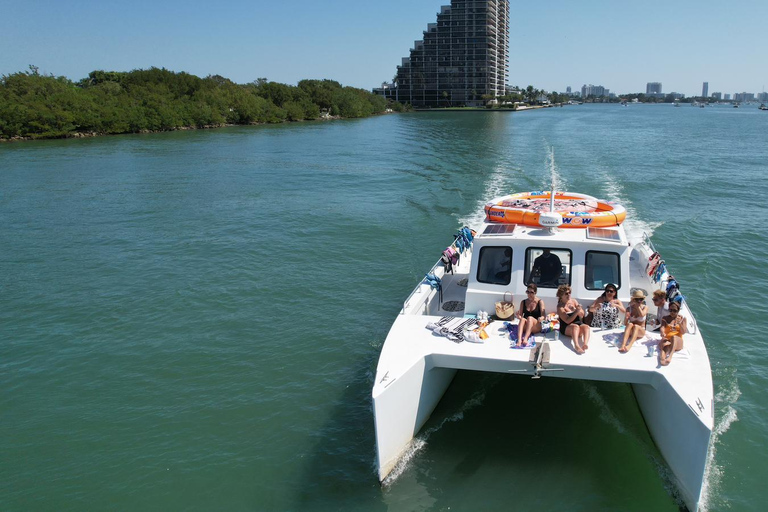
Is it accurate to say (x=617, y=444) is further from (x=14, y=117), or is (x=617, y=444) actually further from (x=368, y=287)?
(x=14, y=117)

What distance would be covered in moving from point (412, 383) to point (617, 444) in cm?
363

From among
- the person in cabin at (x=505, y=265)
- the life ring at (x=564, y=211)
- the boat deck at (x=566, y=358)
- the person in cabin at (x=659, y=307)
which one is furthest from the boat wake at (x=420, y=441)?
the life ring at (x=564, y=211)

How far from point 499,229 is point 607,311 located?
2342mm

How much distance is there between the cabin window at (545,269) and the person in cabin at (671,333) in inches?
65.2

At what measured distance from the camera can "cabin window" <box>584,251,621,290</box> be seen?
9.50 metres

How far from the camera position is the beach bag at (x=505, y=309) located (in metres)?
9.52

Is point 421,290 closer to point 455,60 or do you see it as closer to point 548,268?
point 548,268

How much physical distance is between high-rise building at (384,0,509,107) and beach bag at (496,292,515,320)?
173 metres

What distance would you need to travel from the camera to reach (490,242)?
982 centimetres

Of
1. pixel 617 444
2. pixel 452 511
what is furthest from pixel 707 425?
pixel 452 511

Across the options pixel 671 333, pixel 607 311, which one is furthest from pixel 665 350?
pixel 607 311

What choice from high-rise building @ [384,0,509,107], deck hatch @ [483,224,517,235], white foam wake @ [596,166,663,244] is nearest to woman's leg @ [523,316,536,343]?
deck hatch @ [483,224,517,235]

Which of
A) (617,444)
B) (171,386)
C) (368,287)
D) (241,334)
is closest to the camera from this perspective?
(617,444)

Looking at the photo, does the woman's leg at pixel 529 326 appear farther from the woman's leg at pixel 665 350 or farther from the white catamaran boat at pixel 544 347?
the woman's leg at pixel 665 350
